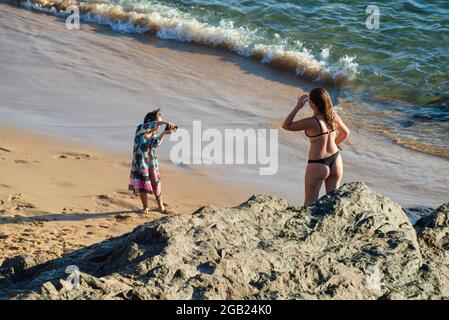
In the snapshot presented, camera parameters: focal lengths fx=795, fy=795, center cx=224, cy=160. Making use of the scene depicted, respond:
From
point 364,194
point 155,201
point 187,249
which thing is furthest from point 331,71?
point 187,249

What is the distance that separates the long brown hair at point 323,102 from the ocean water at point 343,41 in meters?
4.59

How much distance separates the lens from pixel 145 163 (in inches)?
322

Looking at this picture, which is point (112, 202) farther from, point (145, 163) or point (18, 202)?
point (18, 202)

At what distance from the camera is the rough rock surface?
424cm

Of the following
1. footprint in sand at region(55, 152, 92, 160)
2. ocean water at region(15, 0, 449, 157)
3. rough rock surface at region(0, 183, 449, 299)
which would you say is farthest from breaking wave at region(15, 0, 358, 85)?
rough rock surface at region(0, 183, 449, 299)

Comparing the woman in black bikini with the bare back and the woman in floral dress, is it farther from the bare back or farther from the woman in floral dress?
the woman in floral dress

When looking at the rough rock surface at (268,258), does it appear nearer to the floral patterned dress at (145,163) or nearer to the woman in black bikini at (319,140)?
the woman in black bikini at (319,140)

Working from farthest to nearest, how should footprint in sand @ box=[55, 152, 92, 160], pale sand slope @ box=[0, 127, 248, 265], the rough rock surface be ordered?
footprint in sand @ box=[55, 152, 92, 160] → pale sand slope @ box=[0, 127, 248, 265] → the rough rock surface

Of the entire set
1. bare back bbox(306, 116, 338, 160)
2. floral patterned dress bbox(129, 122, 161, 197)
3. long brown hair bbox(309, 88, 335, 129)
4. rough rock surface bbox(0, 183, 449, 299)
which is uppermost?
long brown hair bbox(309, 88, 335, 129)

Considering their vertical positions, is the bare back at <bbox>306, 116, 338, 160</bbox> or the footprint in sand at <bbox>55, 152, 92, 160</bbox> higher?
the bare back at <bbox>306, 116, 338, 160</bbox>

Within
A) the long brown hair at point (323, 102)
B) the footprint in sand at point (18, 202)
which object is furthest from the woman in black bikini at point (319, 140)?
the footprint in sand at point (18, 202)

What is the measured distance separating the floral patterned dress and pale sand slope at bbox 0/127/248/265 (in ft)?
0.86

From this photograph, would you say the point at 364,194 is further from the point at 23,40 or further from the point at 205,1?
the point at 205,1
